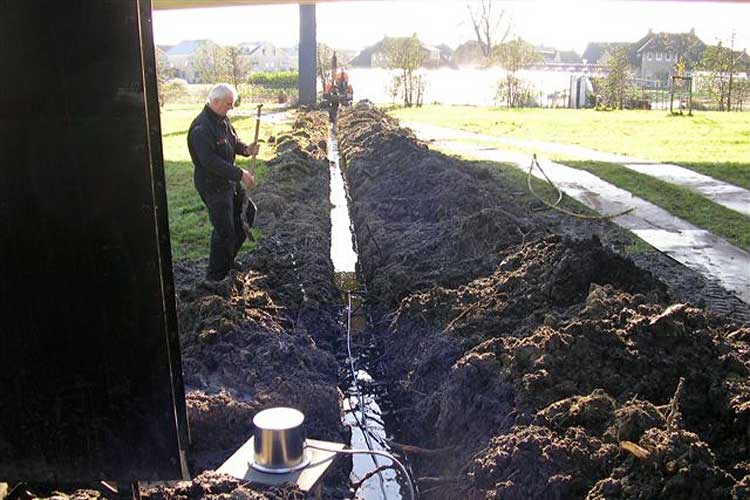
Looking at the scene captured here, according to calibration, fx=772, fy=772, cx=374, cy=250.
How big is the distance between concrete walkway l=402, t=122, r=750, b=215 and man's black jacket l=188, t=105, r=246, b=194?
7.58m

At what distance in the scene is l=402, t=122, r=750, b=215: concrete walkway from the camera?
12.0 meters

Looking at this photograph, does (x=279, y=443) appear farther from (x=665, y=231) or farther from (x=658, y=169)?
(x=658, y=169)

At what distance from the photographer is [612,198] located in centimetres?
1216

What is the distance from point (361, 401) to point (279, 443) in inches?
78.9

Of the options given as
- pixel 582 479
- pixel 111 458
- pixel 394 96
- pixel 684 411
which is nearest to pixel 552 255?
pixel 684 411

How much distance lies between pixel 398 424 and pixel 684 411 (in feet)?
6.67

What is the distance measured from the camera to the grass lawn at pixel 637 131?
16.5m

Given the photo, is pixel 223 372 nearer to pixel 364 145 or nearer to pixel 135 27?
pixel 135 27

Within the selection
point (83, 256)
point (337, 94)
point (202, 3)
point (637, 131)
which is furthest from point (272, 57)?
point (83, 256)

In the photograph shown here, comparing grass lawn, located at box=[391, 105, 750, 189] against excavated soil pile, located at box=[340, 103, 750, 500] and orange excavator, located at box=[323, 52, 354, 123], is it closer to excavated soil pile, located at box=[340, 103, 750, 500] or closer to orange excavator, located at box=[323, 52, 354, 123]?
orange excavator, located at box=[323, 52, 354, 123]

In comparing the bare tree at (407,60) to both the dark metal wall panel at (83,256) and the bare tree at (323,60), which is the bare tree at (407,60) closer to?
the bare tree at (323,60)

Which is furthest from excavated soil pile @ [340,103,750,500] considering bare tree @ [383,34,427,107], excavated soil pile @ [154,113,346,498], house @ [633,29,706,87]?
house @ [633,29,706,87]

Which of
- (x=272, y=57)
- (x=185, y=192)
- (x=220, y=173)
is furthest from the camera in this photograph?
(x=272, y=57)

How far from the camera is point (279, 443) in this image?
3496 mm
